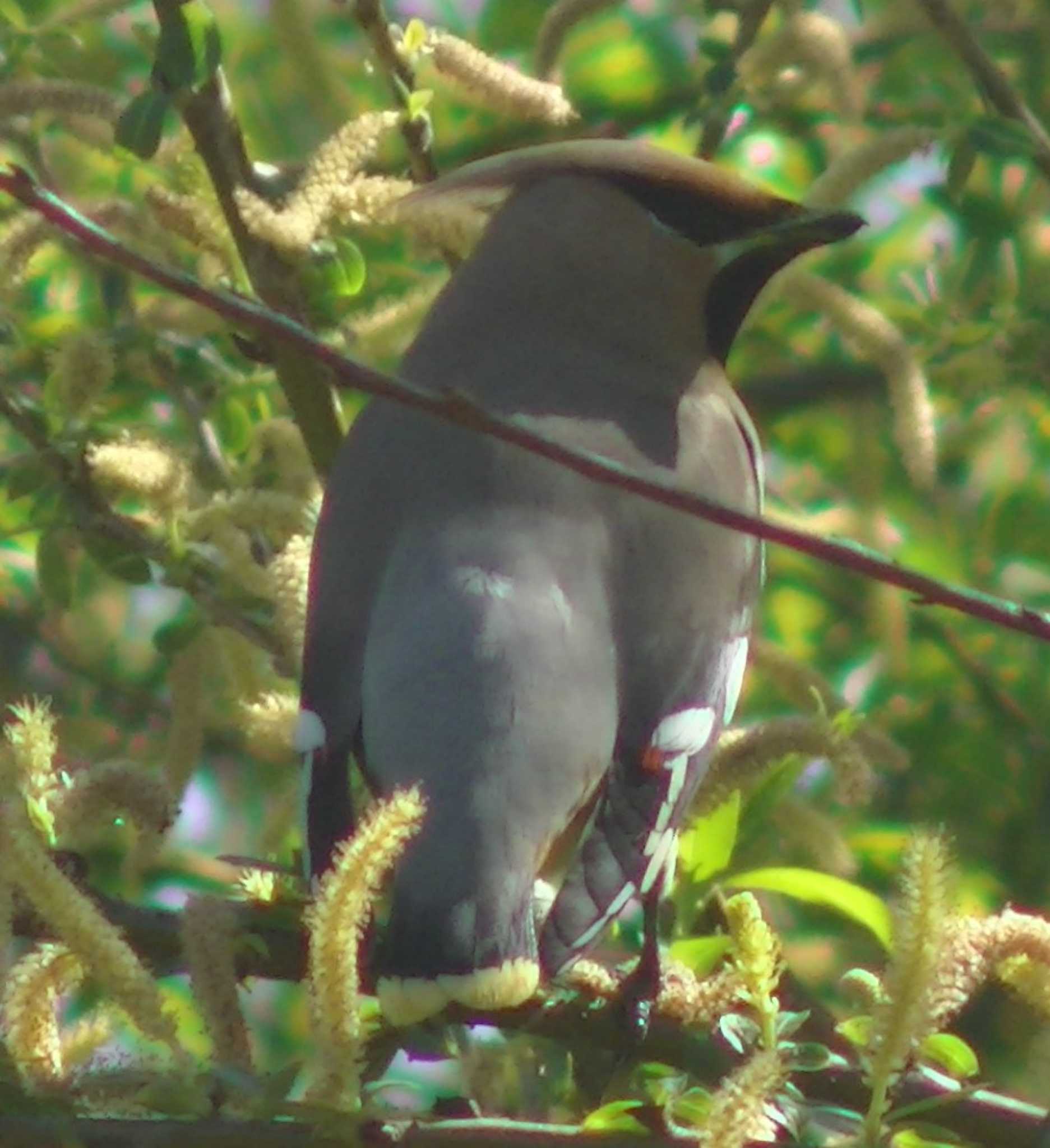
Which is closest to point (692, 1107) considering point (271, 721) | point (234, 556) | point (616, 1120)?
point (616, 1120)

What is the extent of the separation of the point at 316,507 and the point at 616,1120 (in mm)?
985

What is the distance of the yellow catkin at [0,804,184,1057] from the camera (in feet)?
4.80

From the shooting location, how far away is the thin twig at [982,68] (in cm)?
260

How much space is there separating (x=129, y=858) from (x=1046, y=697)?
1.16m

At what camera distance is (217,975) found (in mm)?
1616

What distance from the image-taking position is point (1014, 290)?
296 centimetres

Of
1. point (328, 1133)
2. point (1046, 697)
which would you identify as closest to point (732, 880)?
point (328, 1133)

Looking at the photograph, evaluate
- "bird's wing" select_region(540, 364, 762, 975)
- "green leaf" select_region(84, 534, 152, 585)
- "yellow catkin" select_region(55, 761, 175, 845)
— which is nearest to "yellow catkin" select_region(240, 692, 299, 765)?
"green leaf" select_region(84, 534, 152, 585)

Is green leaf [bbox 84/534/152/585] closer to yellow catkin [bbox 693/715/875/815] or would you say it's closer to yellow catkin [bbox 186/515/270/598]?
yellow catkin [bbox 186/515/270/598]

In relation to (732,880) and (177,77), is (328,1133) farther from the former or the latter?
(177,77)

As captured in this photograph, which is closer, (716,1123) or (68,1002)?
(716,1123)

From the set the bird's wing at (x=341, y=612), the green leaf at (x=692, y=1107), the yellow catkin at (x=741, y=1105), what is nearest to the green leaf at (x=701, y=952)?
the bird's wing at (x=341, y=612)

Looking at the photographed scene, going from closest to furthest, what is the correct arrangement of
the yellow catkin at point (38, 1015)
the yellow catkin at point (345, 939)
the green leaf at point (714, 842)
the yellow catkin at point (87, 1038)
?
the yellow catkin at point (345, 939) < the yellow catkin at point (38, 1015) < the yellow catkin at point (87, 1038) < the green leaf at point (714, 842)

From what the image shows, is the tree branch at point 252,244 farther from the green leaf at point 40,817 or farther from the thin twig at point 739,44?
the green leaf at point 40,817
